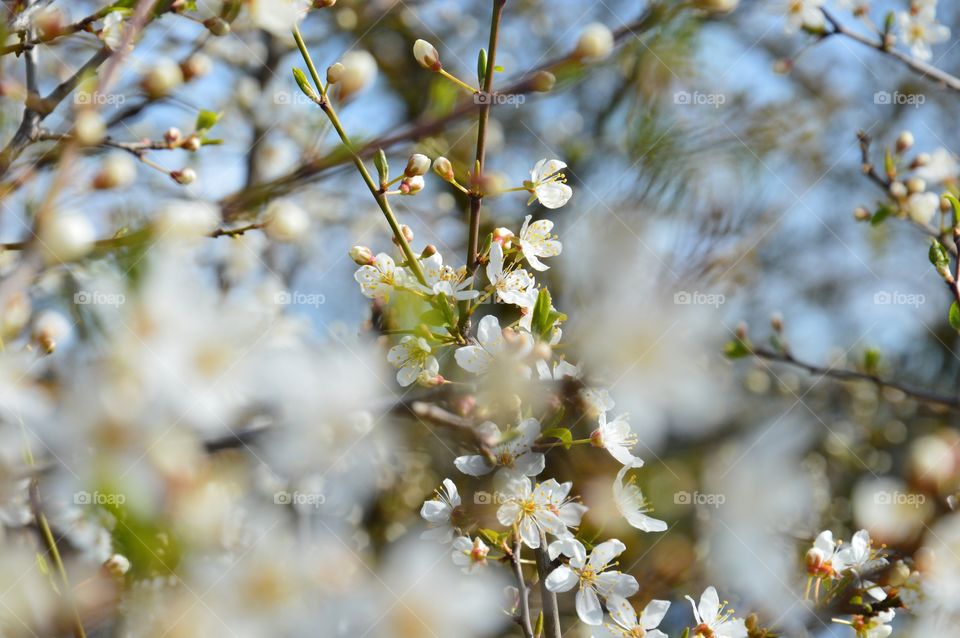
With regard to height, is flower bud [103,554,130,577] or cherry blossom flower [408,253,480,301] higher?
cherry blossom flower [408,253,480,301]

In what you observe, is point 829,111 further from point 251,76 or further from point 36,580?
point 36,580

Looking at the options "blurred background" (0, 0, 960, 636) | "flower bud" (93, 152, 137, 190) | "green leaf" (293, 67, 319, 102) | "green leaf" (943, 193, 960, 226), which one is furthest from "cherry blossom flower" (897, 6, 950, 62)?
"flower bud" (93, 152, 137, 190)

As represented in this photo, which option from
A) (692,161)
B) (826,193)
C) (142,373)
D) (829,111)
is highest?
(142,373)

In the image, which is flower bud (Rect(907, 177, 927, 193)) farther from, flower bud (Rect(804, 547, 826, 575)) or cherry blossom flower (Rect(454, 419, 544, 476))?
cherry blossom flower (Rect(454, 419, 544, 476))

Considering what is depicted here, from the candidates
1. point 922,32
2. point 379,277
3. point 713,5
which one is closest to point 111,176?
point 379,277

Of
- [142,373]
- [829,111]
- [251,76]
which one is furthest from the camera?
[829,111]

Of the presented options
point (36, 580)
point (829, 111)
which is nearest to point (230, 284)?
point (36, 580)

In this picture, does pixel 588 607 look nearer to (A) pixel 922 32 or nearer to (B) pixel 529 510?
(B) pixel 529 510
